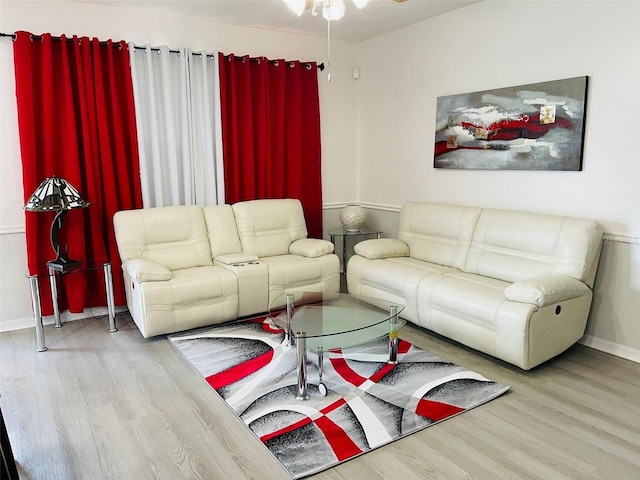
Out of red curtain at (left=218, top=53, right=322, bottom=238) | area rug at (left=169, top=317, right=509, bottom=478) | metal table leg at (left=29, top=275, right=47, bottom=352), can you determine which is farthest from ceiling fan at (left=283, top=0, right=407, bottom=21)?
metal table leg at (left=29, top=275, right=47, bottom=352)

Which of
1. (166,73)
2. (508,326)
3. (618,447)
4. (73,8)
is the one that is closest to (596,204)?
(508,326)

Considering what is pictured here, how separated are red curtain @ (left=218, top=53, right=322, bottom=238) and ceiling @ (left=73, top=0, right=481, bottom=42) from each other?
0.33 metres

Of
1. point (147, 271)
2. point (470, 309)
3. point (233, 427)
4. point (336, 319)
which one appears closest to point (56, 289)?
point (147, 271)

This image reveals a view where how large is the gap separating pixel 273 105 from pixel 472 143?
6.40ft

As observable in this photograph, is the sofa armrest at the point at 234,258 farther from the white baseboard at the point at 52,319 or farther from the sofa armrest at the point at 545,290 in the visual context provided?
the sofa armrest at the point at 545,290

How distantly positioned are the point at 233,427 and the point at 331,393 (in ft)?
1.97

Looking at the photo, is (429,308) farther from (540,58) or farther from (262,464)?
(540,58)

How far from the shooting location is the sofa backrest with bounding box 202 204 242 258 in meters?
4.29

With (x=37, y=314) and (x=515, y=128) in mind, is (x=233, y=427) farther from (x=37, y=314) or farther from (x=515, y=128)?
(x=515, y=128)

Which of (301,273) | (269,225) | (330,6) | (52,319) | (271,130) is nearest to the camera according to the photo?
(330,6)

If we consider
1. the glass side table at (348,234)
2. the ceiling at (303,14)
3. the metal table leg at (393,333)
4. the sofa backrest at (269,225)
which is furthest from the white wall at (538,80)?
the metal table leg at (393,333)

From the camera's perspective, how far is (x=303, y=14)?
4211mm

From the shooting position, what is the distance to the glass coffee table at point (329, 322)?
2.71 m

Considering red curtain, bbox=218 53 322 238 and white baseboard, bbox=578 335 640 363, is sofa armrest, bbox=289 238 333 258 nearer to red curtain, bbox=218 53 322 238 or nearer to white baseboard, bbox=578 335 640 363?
red curtain, bbox=218 53 322 238
